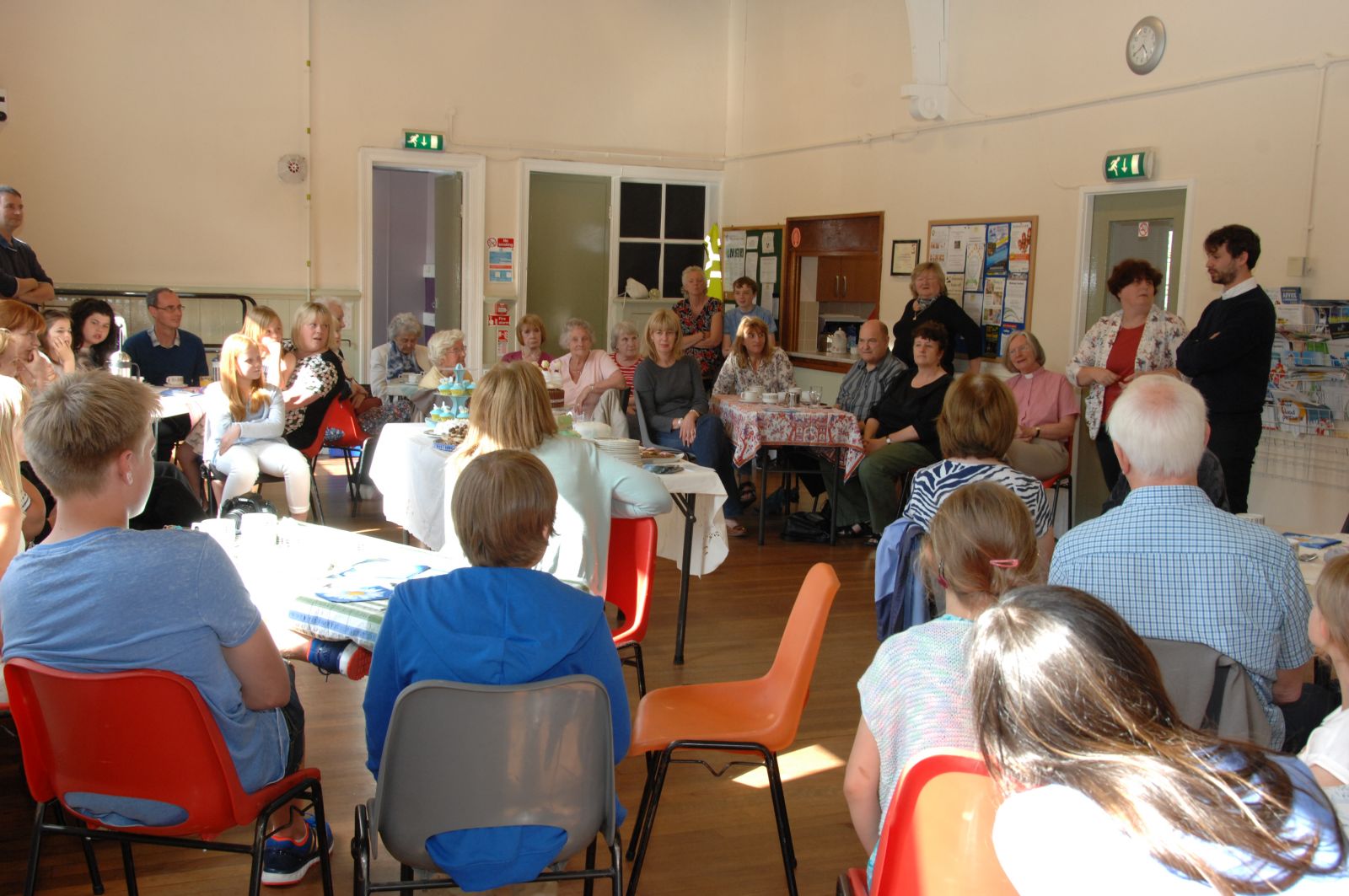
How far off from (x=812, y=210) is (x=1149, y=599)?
7.79 m

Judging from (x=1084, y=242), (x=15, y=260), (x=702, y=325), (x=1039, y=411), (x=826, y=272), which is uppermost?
(x=1084, y=242)

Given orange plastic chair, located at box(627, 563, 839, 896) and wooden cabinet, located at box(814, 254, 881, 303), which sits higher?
wooden cabinet, located at box(814, 254, 881, 303)

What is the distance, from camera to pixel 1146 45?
6746mm

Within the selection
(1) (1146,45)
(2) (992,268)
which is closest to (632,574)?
(1) (1146,45)

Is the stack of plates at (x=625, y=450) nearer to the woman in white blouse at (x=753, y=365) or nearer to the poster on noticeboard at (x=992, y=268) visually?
the woman in white blouse at (x=753, y=365)

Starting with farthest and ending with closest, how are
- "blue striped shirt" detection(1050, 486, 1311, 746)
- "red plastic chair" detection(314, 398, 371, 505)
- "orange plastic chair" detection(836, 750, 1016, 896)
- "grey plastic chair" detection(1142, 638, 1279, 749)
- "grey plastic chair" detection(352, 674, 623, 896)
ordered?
"red plastic chair" detection(314, 398, 371, 505) → "blue striped shirt" detection(1050, 486, 1311, 746) → "grey plastic chair" detection(1142, 638, 1279, 749) → "grey plastic chair" detection(352, 674, 623, 896) → "orange plastic chair" detection(836, 750, 1016, 896)

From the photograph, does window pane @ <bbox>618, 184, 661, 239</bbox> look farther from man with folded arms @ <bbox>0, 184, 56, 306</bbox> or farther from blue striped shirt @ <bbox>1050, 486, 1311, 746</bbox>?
blue striped shirt @ <bbox>1050, 486, 1311, 746</bbox>

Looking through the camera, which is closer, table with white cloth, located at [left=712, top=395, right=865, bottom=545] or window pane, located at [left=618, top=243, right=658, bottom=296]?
table with white cloth, located at [left=712, top=395, right=865, bottom=545]

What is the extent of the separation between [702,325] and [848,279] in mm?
1392

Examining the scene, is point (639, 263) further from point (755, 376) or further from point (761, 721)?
point (761, 721)

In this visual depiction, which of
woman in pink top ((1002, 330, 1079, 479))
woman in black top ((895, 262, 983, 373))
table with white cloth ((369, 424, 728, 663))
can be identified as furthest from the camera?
woman in black top ((895, 262, 983, 373))

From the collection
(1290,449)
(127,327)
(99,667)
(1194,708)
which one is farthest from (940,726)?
(127,327)

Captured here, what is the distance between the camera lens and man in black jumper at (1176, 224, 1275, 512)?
541cm

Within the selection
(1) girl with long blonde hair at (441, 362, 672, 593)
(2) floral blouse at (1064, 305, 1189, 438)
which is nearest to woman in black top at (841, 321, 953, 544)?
(2) floral blouse at (1064, 305, 1189, 438)
